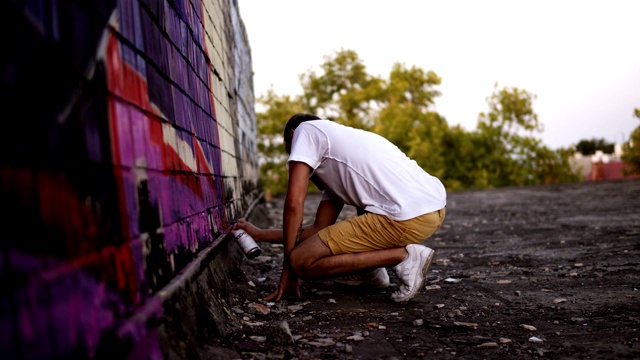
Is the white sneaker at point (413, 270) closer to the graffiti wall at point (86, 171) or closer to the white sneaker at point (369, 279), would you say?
the white sneaker at point (369, 279)

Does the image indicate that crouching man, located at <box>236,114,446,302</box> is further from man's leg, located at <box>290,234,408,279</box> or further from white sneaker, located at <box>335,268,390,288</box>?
white sneaker, located at <box>335,268,390,288</box>

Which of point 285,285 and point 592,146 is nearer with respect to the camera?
point 285,285

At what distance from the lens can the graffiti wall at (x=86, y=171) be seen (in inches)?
49.8

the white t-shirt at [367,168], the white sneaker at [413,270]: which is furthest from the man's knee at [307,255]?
the white sneaker at [413,270]

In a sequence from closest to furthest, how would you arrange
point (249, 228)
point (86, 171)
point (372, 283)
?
point (86, 171) < point (249, 228) < point (372, 283)

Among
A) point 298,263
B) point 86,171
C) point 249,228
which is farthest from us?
point 249,228

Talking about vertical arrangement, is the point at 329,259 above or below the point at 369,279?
above

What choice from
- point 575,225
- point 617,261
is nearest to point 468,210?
point 575,225

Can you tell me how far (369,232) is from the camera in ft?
12.5

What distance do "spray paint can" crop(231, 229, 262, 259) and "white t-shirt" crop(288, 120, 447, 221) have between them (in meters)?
0.67

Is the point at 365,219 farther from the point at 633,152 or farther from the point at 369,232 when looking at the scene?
the point at 633,152

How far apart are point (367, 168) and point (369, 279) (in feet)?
3.05

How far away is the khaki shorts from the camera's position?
3.80 meters

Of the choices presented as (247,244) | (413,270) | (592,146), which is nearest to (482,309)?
(413,270)
